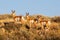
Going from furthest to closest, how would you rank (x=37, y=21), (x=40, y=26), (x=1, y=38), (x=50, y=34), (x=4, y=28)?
(x=37, y=21), (x=40, y=26), (x=4, y=28), (x=50, y=34), (x=1, y=38)

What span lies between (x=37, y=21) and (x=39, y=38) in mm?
13701

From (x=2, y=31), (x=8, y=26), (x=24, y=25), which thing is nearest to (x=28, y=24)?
(x=24, y=25)

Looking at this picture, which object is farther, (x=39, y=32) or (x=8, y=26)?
(x=8, y=26)

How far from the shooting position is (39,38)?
37.6 meters

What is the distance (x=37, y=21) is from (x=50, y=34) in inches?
457

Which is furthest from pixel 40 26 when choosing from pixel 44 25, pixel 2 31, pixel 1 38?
pixel 1 38

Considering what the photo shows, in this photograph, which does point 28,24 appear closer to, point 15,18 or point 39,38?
point 15,18

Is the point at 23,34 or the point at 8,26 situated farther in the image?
the point at 8,26

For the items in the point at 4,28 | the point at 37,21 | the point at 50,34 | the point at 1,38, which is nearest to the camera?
the point at 1,38

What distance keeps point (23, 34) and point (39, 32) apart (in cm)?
340

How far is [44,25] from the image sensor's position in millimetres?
48406

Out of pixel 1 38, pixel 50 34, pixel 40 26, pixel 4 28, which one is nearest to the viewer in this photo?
pixel 1 38

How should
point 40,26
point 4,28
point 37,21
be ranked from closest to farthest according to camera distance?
point 4,28
point 40,26
point 37,21

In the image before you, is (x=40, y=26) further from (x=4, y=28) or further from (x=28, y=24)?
(x=4, y=28)
